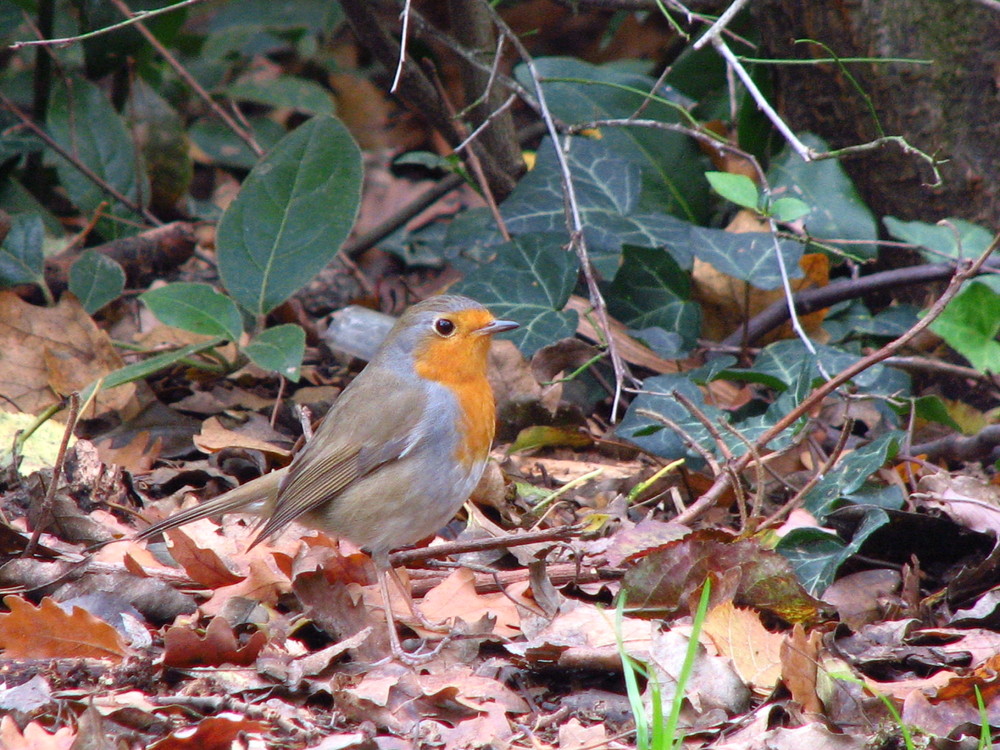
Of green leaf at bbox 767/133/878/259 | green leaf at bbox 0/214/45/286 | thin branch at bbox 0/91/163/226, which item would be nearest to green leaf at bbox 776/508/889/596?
A: green leaf at bbox 767/133/878/259

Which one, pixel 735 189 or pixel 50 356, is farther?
pixel 50 356

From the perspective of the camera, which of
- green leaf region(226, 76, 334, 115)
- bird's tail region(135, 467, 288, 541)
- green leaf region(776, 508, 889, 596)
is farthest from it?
green leaf region(226, 76, 334, 115)

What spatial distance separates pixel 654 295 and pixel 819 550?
4.94 ft

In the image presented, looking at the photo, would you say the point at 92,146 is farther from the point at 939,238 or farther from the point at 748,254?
the point at 939,238

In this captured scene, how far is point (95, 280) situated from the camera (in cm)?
447

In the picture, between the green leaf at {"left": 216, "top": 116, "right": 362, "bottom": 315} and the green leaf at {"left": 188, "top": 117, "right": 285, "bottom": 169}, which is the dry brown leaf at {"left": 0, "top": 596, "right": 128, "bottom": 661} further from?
the green leaf at {"left": 188, "top": 117, "right": 285, "bottom": 169}

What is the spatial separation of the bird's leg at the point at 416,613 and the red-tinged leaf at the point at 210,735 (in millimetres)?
849

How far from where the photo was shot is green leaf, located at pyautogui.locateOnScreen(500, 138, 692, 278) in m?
4.68

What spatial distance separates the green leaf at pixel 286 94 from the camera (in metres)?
6.48

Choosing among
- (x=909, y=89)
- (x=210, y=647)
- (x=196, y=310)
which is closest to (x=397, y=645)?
(x=210, y=647)

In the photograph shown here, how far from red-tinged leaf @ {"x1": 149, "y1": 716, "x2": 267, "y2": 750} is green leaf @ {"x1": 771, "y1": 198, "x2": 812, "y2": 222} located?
8.30 ft

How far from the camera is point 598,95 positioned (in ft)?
16.6

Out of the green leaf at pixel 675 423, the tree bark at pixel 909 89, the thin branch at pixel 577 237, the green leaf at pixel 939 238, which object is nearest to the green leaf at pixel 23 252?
the thin branch at pixel 577 237

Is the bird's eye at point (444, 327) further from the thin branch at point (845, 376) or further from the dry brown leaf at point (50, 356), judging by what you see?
the dry brown leaf at point (50, 356)
